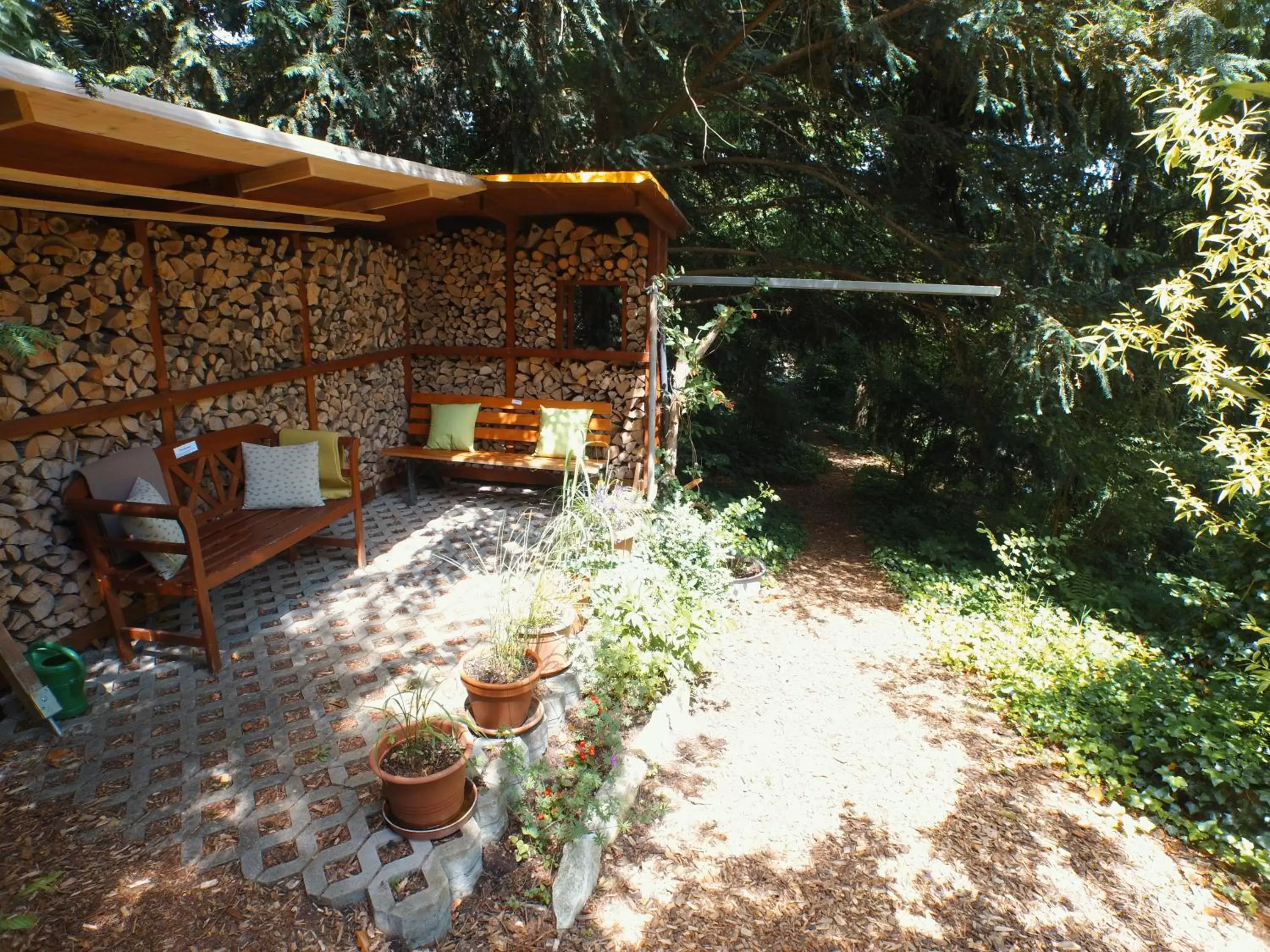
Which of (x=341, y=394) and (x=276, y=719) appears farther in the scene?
(x=341, y=394)

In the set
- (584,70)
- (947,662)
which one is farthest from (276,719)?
(584,70)

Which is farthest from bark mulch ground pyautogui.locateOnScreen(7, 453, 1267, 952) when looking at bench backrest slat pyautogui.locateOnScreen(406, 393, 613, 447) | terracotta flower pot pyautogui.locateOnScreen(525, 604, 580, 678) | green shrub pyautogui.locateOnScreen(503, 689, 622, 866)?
bench backrest slat pyautogui.locateOnScreen(406, 393, 613, 447)

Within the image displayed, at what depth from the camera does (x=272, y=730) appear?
2.83 meters

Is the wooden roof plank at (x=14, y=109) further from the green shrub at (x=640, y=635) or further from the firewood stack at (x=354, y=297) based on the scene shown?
the firewood stack at (x=354, y=297)

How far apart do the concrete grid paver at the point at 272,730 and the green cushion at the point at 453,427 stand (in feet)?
6.10

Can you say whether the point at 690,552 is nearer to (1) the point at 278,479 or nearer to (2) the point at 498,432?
(2) the point at 498,432

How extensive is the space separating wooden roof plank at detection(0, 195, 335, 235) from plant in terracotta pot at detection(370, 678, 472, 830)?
2649 millimetres

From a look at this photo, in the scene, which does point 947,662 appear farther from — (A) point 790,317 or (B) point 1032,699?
(A) point 790,317

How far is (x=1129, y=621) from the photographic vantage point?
196 inches

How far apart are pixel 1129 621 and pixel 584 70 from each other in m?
5.77

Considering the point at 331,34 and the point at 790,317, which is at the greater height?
the point at 331,34

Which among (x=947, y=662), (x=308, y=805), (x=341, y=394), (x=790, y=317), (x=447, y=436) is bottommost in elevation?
(x=947, y=662)

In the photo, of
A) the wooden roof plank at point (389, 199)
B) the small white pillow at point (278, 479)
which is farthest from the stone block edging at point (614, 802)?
the wooden roof plank at point (389, 199)

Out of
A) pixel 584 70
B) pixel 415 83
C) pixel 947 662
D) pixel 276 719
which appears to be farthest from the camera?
pixel 584 70
